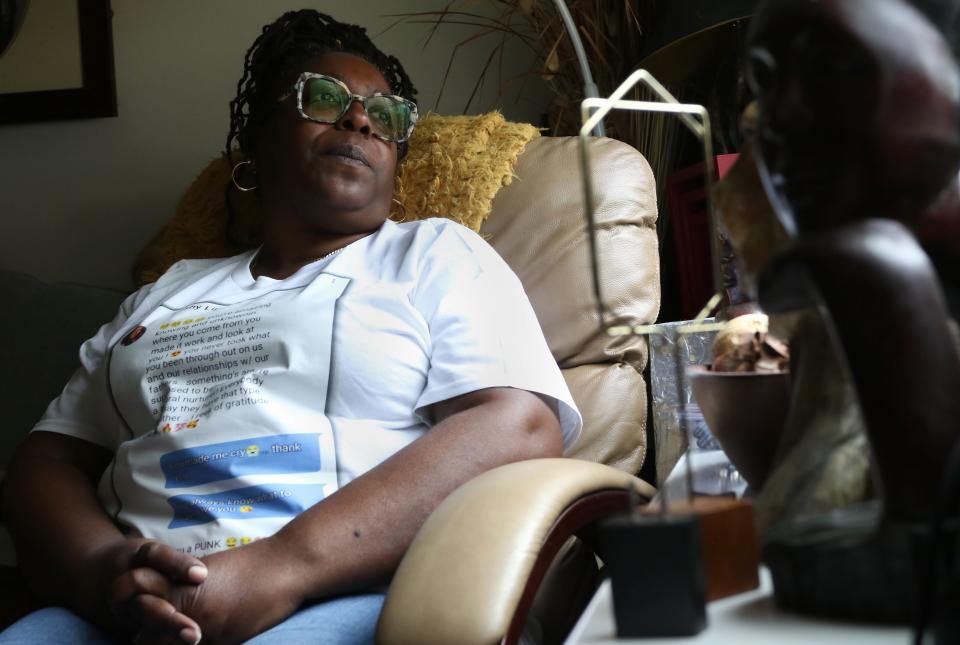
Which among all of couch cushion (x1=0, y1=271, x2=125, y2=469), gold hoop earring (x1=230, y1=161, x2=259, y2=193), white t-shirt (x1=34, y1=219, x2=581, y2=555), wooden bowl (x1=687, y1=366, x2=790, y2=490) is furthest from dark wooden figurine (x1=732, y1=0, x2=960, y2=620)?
couch cushion (x1=0, y1=271, x2=125, y2=469)

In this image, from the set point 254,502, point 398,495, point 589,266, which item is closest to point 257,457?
point 254,502

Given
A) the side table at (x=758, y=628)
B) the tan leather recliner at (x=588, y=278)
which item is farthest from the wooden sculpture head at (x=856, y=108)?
the tan leather recliner at (x=588, y=278)

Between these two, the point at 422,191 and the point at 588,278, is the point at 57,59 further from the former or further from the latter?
the point at 588,278

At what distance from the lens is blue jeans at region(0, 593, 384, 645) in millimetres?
997

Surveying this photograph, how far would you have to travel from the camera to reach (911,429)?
1.44ft

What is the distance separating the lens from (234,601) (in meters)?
1.02

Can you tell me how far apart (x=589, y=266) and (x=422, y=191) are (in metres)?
0.31

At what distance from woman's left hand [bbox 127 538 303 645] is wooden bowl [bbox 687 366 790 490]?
Result: 474mm

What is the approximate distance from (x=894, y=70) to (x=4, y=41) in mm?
2476

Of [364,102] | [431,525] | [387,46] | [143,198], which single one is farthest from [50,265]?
[431,525]

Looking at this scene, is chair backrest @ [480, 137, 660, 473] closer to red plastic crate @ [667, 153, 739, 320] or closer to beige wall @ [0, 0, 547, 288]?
red plastic crate @ [667, 153, 739, 320]

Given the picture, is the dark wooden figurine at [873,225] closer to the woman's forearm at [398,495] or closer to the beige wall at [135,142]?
the woman's forearm at [398,495]

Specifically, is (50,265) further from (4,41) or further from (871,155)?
(871,155)

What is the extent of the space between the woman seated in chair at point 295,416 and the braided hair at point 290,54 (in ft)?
0.24
